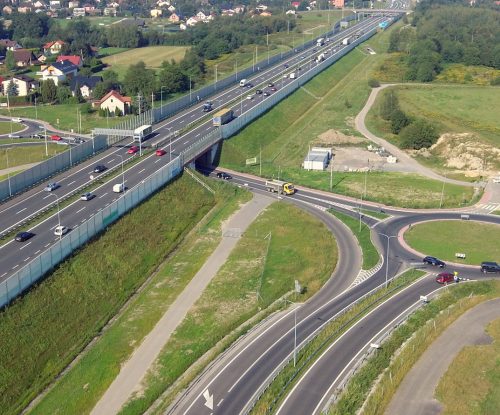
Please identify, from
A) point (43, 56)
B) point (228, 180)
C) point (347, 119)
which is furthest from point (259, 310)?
point (43, 56)

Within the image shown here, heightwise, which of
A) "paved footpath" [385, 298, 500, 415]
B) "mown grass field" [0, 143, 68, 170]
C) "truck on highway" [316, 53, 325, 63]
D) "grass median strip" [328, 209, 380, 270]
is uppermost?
"truck on highway" [316, 53, 325, 63]

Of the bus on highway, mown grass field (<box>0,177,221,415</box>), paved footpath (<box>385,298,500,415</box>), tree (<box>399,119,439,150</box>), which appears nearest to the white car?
mown grass field (<box>0,177,221,415</box>)

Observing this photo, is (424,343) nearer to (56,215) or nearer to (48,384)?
(48,384)

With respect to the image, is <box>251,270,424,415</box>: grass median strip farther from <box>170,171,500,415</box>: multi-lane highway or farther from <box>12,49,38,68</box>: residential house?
<box>12,49,38,68</box>: residential house

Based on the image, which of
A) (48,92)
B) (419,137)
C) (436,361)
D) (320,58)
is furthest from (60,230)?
(320,58)

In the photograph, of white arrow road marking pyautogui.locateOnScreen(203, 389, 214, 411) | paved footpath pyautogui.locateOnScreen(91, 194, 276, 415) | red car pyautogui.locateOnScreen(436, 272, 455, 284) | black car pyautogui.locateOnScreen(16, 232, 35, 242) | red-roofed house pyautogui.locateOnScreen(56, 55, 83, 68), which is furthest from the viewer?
red-roofed house pyautogui.locateOnScreen(56, 55, 83, 68)

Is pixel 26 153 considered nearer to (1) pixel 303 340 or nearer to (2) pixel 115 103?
(2) pixel 115 103
